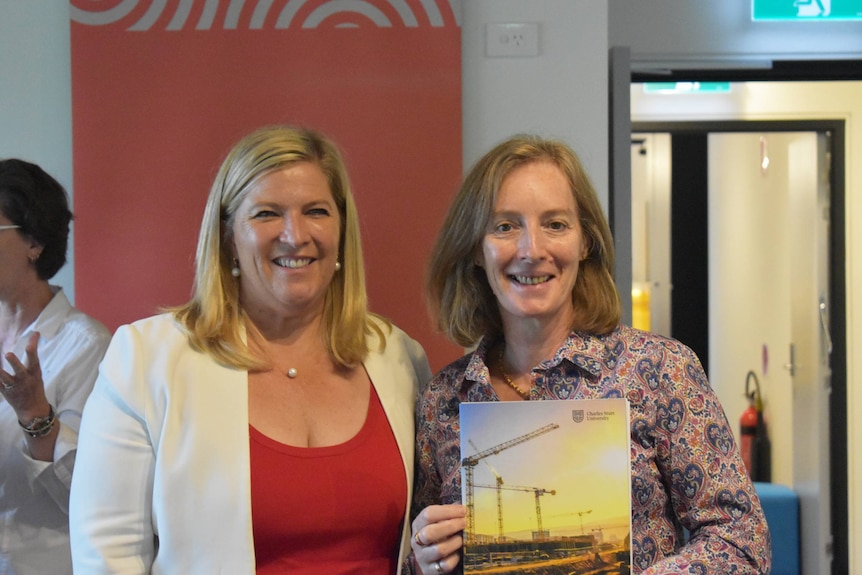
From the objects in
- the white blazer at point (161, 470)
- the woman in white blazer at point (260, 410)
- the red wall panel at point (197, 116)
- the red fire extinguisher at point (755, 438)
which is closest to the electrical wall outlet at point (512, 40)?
the red wall panel at point (197, 116)

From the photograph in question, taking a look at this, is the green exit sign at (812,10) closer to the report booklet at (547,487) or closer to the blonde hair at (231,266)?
the blonde hair at (231,266)

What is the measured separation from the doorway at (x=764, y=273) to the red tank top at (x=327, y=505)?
14.1 ft

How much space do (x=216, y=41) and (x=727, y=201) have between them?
5666mm

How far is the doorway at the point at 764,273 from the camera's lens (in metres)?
5.76

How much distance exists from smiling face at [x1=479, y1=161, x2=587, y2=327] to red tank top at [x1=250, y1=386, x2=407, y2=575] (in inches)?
18.1

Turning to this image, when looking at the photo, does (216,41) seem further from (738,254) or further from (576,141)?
(738,254)

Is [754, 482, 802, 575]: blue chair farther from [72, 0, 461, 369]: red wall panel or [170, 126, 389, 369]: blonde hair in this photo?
[170, 126, 389, 369]: blonde hair

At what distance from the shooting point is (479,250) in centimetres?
202

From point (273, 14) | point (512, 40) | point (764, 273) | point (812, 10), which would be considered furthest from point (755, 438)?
point (273, 14)

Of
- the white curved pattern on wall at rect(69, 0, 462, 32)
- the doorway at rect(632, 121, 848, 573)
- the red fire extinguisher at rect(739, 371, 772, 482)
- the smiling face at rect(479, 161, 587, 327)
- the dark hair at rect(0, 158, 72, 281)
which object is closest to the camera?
A: the smiling face at rect(479, 161, 587, 327)

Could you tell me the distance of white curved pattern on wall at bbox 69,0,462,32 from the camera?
3281 mm

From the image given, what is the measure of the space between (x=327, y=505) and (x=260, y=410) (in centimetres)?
25

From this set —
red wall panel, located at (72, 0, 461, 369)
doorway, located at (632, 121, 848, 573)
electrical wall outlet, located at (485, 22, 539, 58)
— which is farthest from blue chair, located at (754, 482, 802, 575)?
electrical wall outlet, located at (485, 22, 539, 58)

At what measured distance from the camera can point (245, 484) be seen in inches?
75.2
